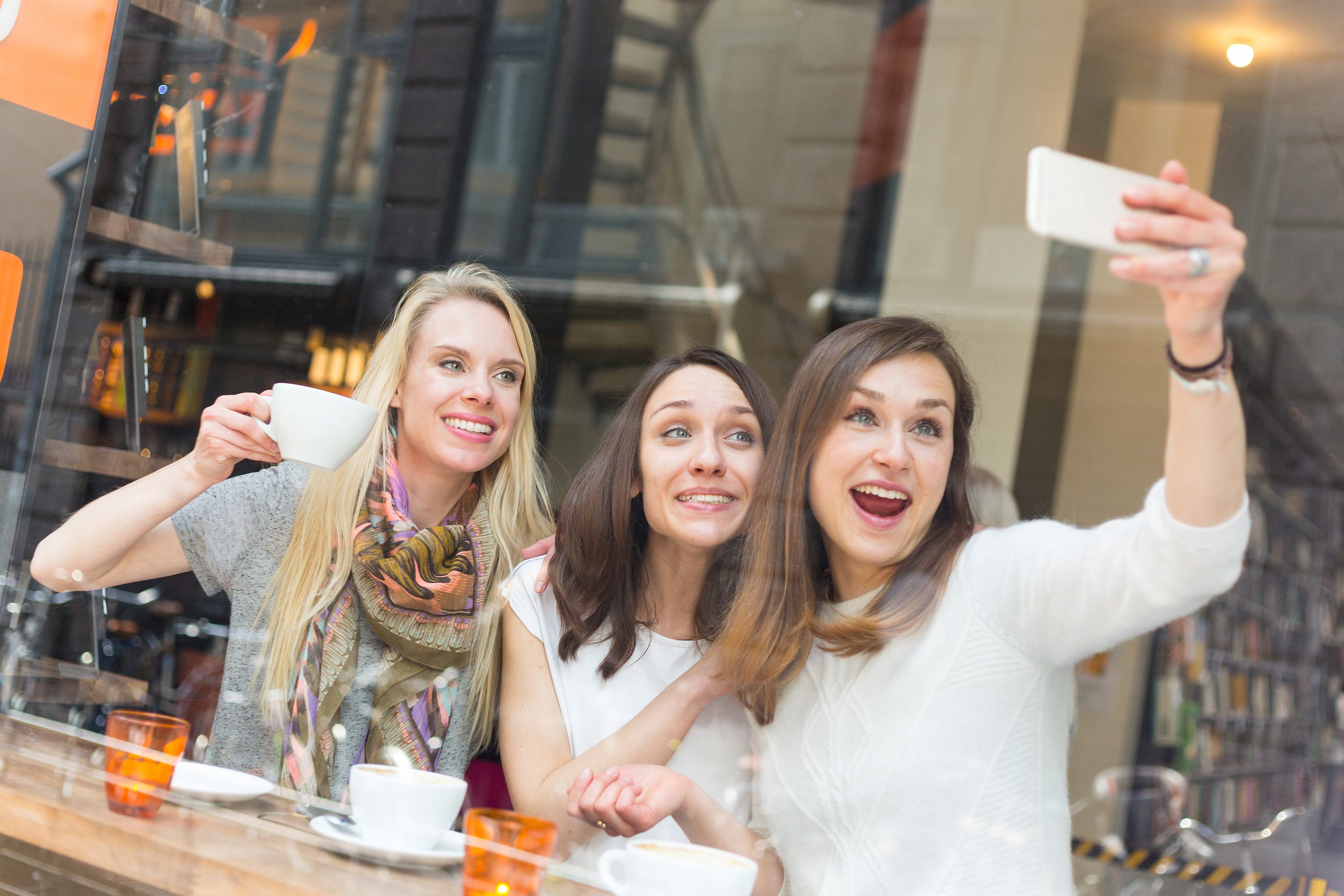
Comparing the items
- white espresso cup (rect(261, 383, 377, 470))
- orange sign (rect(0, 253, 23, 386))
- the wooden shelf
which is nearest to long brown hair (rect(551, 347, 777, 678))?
white espresso cup (rect(261, 383, 377, 470))

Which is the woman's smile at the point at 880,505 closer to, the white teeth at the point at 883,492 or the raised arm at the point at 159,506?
the white teeth at the point at 883,492

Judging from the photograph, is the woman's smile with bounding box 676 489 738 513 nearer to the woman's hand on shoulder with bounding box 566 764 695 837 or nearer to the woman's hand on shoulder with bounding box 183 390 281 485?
the woman's hand on shoulder with bounding box 566 764 695 837

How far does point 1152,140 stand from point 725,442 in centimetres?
42

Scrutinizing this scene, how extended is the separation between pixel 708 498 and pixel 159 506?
587 mm

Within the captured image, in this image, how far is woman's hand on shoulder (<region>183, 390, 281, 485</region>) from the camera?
1096mm

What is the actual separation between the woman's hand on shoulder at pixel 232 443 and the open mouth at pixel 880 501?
0.57 m

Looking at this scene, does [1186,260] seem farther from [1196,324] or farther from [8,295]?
[8,295]

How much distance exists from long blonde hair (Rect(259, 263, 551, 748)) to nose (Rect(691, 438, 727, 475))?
7.8 inches

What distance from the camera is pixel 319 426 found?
968 millimetres

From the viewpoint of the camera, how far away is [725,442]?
0.94 meters

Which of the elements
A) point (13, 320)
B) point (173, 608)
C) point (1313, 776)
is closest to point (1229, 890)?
point (1313, 776)

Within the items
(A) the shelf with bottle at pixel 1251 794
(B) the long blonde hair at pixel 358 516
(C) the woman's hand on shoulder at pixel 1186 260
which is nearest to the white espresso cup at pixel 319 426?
(B) the long blonde hair at pixel 358 516

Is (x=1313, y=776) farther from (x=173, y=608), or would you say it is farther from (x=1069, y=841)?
(x=173, y=608)

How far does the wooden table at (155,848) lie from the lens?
829mm
